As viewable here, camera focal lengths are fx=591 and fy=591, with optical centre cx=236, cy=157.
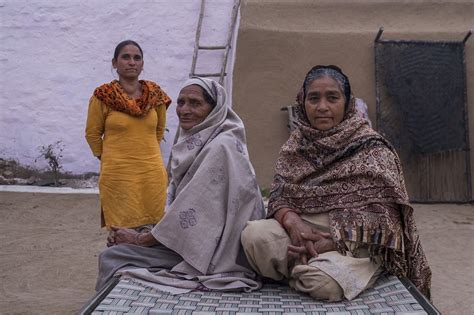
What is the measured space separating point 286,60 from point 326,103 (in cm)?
481

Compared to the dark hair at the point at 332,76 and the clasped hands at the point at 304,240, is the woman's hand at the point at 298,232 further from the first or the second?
the dark hair at the point at 332,76

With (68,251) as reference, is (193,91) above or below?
above

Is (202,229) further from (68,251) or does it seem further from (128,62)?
(68,251)

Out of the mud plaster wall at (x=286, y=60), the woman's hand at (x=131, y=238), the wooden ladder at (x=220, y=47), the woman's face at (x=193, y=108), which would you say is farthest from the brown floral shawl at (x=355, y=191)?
the wooden ladder at (x=220, y=47)

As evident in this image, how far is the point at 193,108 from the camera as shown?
8.86 feet

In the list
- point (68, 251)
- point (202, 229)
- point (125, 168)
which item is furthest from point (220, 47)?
point (202, 229)

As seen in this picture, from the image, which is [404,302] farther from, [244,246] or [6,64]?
[6,64]

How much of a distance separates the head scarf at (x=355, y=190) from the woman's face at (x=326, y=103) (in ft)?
0.13

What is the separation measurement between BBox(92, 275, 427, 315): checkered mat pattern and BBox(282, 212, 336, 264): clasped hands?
0.16 meters

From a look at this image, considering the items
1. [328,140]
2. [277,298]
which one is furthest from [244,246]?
[328,140]

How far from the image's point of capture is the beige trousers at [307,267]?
2189 mm

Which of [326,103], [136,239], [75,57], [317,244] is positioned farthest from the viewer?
[75,57]

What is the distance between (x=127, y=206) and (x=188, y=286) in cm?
153

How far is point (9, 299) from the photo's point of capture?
3.81 meters
